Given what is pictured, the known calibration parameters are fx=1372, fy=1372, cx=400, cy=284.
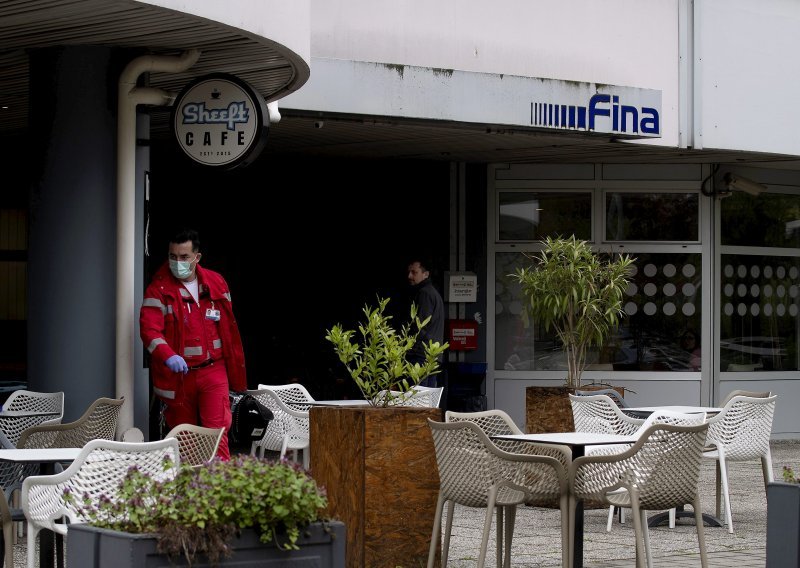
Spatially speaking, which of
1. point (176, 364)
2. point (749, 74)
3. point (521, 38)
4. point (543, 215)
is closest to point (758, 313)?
point (543, 215)

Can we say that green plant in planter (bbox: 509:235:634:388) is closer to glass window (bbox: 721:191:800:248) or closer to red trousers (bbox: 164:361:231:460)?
red trousers (bbox: 164:361:231:460)

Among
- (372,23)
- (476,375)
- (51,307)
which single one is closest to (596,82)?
(372,23)

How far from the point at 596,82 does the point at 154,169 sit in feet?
17.7

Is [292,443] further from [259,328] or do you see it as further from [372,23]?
[259,328]

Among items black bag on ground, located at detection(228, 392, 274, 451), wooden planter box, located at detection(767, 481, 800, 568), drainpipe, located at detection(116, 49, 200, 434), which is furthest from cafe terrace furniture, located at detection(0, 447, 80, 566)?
black bag on ground, located at detection(228, 392, 274, 451)

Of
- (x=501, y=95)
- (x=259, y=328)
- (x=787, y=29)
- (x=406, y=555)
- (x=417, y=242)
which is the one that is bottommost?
(x=406, y=555)

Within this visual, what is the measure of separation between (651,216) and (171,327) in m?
8.89

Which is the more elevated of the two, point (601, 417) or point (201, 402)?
point (201, 402)

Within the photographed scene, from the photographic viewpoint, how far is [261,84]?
396 inches

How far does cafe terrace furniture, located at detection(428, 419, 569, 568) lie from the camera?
6934mm

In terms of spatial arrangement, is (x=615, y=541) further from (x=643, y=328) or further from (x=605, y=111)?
(x=643, y=328)

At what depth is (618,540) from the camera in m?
9.04

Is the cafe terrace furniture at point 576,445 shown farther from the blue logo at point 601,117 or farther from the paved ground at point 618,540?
the blue logo at point 601,117

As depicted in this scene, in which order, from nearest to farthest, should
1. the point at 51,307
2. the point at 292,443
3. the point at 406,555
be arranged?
the point at 406,555, the point at 51,307, the point at 292,443
